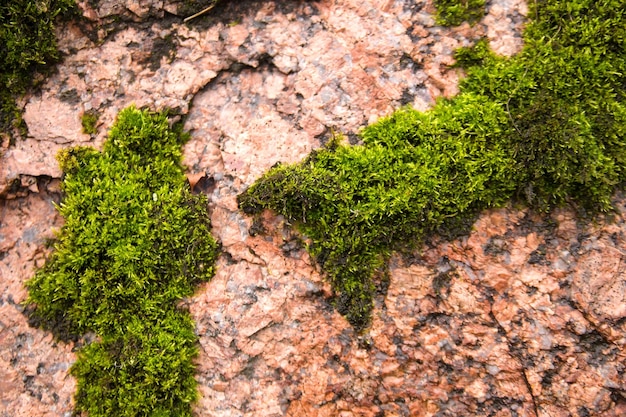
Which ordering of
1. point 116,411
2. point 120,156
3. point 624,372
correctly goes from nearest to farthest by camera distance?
point 624,372 → point 116,411 → point 120,156

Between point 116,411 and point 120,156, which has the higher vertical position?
point 120,156

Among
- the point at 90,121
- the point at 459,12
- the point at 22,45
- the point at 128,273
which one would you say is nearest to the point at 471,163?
the point at 459,12

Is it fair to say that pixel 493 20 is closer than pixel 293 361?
No

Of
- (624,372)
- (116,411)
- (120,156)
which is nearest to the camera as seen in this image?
(624,372)

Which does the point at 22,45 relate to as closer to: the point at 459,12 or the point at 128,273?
the point at 128,273

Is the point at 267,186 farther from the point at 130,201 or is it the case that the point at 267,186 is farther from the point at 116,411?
the point at 116,411

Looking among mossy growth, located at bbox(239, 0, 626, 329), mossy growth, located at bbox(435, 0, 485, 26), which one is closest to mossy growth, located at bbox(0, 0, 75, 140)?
mossy growth, located at bbox(239, 0, 626, 329)

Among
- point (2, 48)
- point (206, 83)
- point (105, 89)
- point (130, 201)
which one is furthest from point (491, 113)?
point (2, 48)
